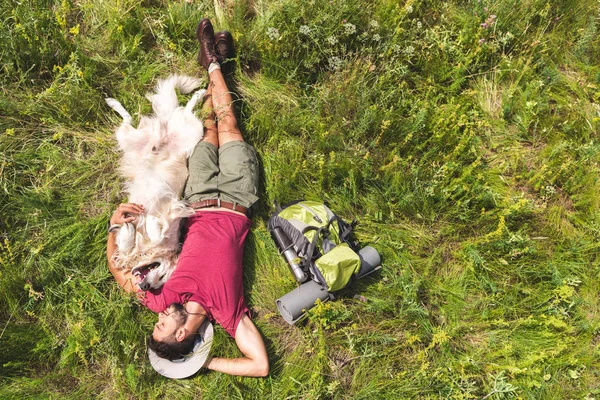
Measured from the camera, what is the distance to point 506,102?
4562 millimetres

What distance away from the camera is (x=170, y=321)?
11.7 feet

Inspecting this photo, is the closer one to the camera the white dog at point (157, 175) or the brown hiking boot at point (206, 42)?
the white dog at point (157, 175)

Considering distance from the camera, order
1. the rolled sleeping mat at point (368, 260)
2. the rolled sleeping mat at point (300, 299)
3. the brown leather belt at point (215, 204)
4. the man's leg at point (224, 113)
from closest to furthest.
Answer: the rolled sleeping mat at point (300, 299)
the rolled sleeping mat at point (368, 260)
the brown leather belt at point (215, 204)
the man's leg at point (224, 113)

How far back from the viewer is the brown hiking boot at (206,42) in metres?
4.51

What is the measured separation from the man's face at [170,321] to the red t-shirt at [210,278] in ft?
0.26

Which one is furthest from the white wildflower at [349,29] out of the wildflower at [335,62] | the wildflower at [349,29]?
the wildflower at [335,62]

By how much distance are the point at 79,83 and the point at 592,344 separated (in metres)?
5.87

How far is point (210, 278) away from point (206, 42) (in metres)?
2.66

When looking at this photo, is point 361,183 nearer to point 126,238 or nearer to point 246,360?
point 246,360

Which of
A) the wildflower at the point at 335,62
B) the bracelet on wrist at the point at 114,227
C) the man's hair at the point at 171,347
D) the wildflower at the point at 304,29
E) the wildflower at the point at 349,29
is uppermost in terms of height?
the wildflower at the point at 349,29

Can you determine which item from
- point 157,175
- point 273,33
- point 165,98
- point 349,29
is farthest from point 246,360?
point 349,29

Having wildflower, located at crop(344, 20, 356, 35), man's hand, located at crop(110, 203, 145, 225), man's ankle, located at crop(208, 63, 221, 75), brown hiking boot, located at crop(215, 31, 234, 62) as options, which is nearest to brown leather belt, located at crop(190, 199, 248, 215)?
man's hand, located at crop(110, 203, 145, 225)

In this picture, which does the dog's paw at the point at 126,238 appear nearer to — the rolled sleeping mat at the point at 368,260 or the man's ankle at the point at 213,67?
the man's ankle at the point at 213,67

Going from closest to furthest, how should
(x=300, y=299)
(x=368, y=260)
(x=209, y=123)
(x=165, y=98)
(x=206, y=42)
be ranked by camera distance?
(x=300, y=299)
(x=368, y=260)
(x=165, y=98)
(x=209, y=123)
(x=206, y=42)
